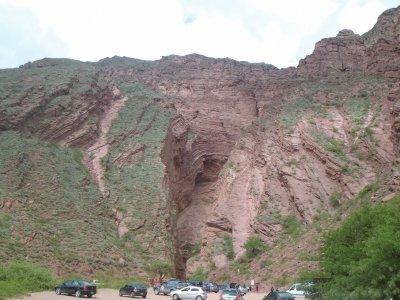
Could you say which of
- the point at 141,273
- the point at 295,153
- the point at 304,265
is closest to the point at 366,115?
the point at 295,153

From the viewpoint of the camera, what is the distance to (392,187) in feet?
122

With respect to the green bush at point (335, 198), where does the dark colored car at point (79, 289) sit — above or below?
below

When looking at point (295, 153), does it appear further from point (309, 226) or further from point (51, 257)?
Answer: point (51, 257)

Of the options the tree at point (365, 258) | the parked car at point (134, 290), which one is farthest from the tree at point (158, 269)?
the tree at point (365, 258)

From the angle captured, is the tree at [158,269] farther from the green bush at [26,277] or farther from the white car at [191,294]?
the white car at [191,294]

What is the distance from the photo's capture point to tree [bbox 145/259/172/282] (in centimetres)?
4775

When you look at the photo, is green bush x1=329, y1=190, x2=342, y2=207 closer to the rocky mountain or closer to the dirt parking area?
the rocky mountain

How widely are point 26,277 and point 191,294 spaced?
11490mm

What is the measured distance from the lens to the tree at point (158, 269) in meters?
47.8

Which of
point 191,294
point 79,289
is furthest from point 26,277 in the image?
point 191,294

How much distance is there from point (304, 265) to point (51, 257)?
20.8 metres

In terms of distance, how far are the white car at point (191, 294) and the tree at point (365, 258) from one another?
1132cm

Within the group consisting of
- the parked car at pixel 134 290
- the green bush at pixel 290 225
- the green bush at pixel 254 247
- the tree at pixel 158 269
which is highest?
the green bush at pixel 290 225

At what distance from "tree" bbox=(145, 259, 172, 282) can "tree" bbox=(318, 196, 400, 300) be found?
26.0 m
